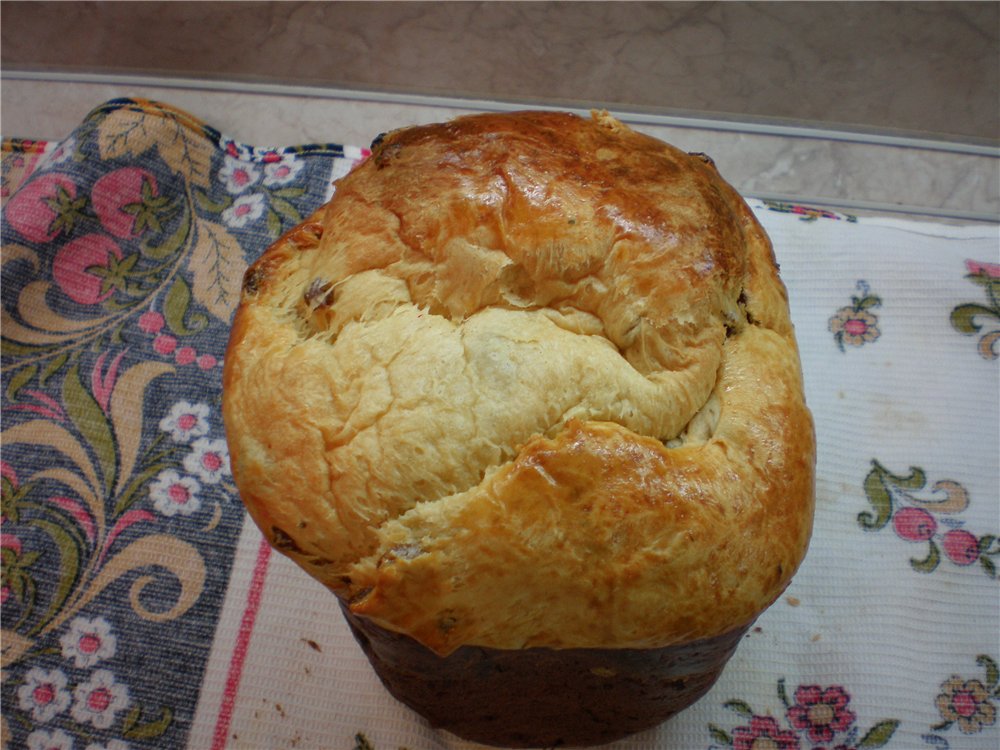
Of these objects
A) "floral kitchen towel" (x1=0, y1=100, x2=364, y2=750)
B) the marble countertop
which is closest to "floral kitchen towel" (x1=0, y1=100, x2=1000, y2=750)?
"floral kitchen towel" (x1=0, y1=100, x2=364, y2=750)

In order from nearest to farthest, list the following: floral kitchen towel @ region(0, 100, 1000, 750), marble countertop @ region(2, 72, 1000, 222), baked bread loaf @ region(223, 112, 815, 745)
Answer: baked bread loaf @ region(223, 112, 815, 745), floral kitchen towel @ region(0, 100, 1000, 750), marble countertop @ region(2, 72, 1000, 222)

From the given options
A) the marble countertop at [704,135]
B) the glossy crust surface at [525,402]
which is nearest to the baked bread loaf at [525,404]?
the glossy crust surface at [525,402]

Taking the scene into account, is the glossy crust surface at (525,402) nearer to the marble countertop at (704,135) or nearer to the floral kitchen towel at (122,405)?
the floral kitchen towel at (122,405)

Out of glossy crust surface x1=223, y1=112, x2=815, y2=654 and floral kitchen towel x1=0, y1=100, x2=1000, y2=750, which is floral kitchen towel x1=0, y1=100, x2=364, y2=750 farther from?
glossy crust surface x1=223, y1=112, x2=815, y2=654

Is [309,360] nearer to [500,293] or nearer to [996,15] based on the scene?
[500,293]

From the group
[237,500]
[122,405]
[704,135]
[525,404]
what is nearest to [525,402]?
[525,404]

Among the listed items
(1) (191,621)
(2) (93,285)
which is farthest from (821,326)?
(2) (93,285)

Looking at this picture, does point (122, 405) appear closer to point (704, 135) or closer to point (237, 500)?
point (237, 500)
